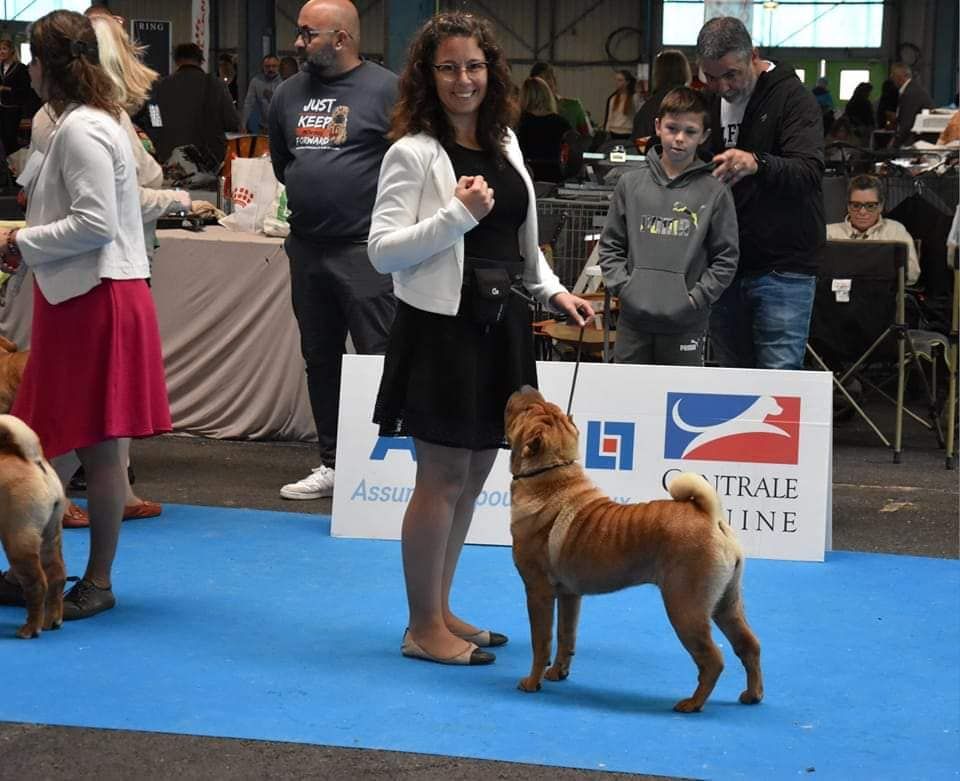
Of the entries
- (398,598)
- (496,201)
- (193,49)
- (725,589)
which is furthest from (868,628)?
(193,49)

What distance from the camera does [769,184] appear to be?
516 centimetres

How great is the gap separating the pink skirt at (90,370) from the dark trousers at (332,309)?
1.51m

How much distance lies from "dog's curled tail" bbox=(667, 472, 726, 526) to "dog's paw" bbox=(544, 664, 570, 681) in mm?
589

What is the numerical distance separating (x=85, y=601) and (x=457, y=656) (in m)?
Result: 1.15

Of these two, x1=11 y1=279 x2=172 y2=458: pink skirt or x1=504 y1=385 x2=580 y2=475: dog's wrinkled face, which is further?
x1=11 y1=279 x2=172 y2=458: pink skirt

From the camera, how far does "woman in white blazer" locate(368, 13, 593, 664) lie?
11.8 feet

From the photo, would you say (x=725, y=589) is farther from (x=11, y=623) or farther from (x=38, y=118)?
(x=38, y=118)

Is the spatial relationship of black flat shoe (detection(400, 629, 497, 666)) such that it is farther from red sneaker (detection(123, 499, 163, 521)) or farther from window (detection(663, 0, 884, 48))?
window (detection(663, 0, 884, 48))

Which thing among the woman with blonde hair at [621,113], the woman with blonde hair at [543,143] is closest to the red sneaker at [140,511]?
the woman with blonde hair at [543,143]

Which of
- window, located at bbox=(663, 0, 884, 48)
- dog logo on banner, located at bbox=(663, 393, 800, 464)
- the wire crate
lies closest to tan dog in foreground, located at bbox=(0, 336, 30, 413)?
dog logo on banner, located at bbox=(663, 393, 800, 464)

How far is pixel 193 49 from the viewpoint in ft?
40.6

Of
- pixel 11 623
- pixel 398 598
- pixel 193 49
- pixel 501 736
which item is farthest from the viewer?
pixel 193 49

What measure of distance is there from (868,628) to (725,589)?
3.72ft

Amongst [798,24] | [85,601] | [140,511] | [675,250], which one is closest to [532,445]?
[85,601]
